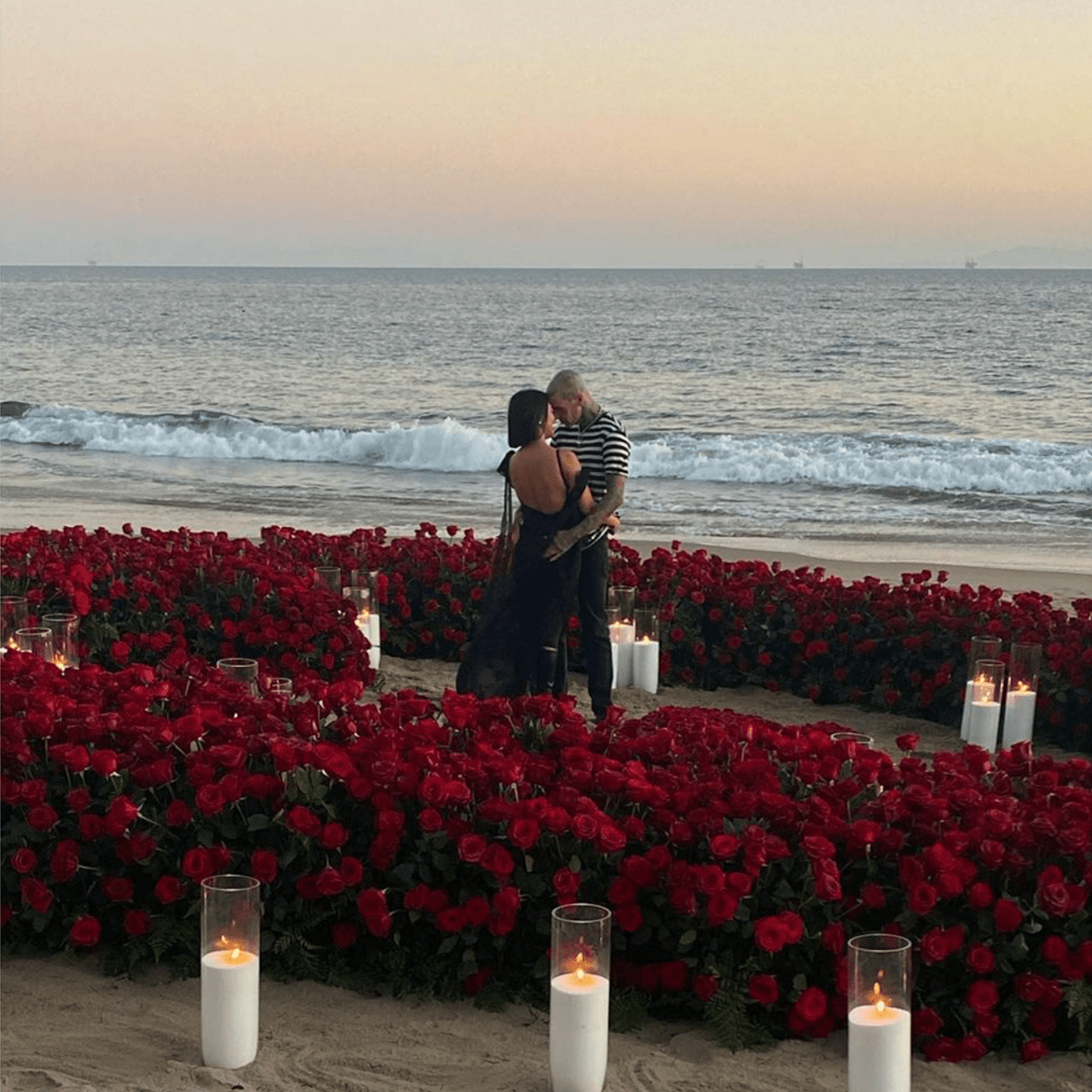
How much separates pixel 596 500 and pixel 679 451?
20800mm

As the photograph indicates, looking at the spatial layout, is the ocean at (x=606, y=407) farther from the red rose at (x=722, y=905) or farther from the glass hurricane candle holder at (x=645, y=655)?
the red rose at (x=722, y=905)

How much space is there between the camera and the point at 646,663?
9047mm

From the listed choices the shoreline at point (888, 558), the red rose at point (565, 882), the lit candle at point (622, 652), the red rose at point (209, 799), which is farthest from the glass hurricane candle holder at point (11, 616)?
the shoreline at point (888, 558)

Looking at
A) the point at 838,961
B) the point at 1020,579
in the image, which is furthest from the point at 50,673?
the point at 1020,579

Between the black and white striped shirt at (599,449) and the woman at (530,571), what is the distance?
155mm

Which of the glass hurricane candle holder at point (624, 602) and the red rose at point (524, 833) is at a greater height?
the glass hurricane candle holder at point (624, 602)

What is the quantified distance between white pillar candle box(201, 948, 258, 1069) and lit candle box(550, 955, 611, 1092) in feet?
2.62

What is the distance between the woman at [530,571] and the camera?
24.8 feet

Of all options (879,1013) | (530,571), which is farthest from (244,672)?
(879,1013)

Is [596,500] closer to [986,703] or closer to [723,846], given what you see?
[986,703]

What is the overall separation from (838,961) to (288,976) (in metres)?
1.62

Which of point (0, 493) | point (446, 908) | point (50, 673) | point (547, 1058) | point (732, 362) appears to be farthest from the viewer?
point (732, 362)

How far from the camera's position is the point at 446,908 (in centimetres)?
464

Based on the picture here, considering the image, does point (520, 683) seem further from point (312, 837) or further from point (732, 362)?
point (732, 362)
